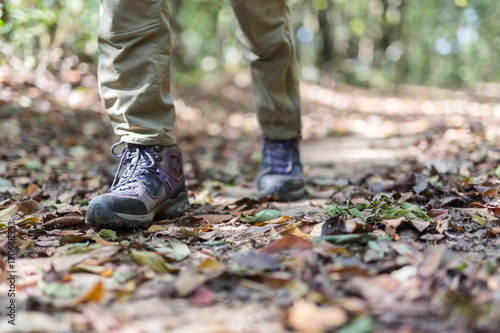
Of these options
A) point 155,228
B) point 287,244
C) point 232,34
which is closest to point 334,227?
point 287,244

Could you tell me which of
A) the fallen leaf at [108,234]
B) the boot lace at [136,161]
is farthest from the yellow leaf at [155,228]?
the boot lace at [136,161]

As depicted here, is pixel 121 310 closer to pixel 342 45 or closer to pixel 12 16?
pixel 12 16

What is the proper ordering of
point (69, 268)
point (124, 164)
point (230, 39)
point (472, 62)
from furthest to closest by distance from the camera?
1. point (472, 62)
2. point (230, 39)
3. point (124, 164)
4. point (69, 268)

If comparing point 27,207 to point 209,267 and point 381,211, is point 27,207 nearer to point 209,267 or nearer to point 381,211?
point 209,267

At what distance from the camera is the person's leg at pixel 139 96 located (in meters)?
1.69

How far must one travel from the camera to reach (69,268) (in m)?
1.13

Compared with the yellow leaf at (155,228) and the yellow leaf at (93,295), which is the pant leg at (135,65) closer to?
the yellow leaf at (155,228)

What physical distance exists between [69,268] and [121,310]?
291mm

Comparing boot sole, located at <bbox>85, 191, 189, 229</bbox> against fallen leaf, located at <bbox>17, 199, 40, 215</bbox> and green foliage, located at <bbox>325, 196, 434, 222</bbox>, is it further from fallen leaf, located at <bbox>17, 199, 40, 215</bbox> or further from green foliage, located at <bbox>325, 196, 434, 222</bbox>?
green foliage, located at <bbox>325, 196, 434, 222</bbox>

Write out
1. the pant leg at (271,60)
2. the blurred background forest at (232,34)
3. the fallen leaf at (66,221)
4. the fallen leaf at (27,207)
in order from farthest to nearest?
the blurred background forest at (232,34) → the pant leg at (271,60) → the fallen leaf at (27,207) → the fallen leaf at (66,221)

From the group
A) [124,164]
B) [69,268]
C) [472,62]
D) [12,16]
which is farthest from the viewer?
[472,62]

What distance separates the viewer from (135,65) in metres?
1.74

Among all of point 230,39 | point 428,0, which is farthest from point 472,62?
point 230,39

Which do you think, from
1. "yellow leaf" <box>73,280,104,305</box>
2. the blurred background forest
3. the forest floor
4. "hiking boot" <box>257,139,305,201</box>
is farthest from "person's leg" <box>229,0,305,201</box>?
the blurred background forest
